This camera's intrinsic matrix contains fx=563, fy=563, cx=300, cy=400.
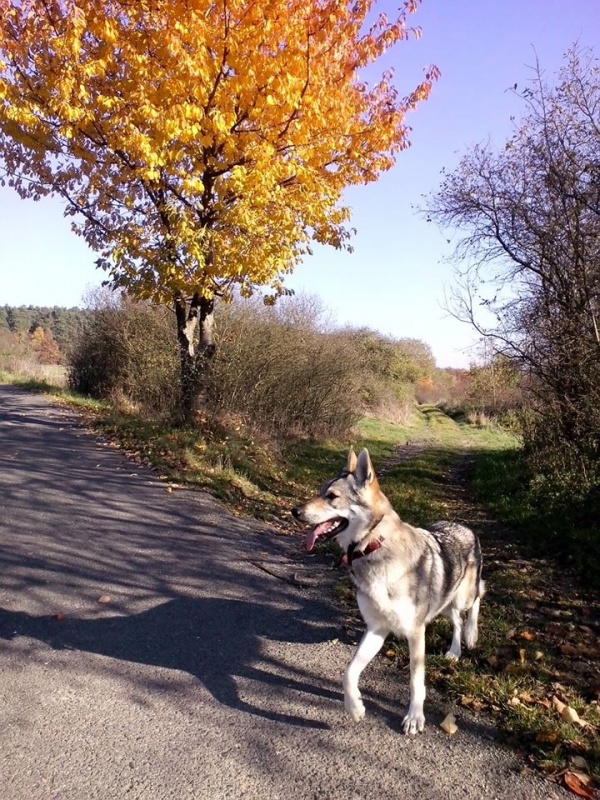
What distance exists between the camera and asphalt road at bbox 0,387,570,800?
317 cm

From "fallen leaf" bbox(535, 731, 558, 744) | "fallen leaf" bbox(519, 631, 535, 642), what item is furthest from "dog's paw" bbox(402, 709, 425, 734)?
"fallen leaf" bbox(519, 631, 535, 642)

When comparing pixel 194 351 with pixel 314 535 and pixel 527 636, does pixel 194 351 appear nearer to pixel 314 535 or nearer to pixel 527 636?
pixel 314 535

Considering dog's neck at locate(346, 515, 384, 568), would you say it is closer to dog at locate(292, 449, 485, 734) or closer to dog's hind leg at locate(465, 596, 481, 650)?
dog at locate(292, 449, 485, 734)

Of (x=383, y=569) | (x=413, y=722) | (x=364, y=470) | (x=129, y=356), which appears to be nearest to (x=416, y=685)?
(x=413, y=722)

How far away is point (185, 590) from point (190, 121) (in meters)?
7.45

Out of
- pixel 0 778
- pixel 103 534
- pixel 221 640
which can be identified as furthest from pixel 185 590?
pixel 0 778

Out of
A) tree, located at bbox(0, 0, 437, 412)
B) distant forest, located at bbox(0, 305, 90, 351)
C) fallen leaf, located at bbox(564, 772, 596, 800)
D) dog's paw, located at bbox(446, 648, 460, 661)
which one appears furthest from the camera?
distant forest, located at bbox(0, 305, 90, 351)

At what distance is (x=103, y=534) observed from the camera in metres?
7.04

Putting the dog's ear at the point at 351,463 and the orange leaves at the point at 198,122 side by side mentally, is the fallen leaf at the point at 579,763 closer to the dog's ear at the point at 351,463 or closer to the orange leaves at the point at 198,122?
the dog's ear at the point at 351,463

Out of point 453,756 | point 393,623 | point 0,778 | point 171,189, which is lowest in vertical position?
point 0,778

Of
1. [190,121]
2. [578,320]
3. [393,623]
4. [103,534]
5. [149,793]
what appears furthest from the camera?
[578,320]

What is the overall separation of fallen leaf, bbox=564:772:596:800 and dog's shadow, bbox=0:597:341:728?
1444 millimetres

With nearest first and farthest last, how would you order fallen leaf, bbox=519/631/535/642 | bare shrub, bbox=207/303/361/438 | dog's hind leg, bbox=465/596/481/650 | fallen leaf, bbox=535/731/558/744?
fallen leaf, bbox=535/731/558/744, dog's hind leg, bbox=465/596/481/650, fallen leaf, bbox=519/631/535/642, bare shrub, bbox=207/303/361/438

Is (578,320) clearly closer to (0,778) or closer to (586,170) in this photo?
(586,170)
